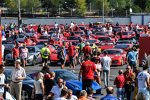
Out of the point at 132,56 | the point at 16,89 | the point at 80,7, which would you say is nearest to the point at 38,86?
the point at 16,89

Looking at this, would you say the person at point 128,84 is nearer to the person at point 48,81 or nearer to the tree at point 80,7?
the person at point 48,81

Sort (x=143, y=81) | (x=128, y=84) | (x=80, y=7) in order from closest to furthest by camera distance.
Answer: (x=143, y=81) < (x=128, y=84) < (x=80, y=7)

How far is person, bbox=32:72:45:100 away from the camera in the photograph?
1797 cm

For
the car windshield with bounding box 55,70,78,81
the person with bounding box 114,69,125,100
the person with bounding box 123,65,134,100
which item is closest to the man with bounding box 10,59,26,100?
the car windshield with bounding box 55,70,78,81

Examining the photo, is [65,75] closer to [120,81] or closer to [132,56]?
[120,81]

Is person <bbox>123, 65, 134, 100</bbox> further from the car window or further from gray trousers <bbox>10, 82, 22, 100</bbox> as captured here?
gray trousers <bbox>10, 82, 22, 100</bbox>

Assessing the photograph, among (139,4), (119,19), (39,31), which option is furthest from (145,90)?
(139,4)

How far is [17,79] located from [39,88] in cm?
88

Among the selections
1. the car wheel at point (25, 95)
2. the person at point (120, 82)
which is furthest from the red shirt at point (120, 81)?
the car wheel at point (25, 95)

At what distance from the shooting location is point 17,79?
60.8ft

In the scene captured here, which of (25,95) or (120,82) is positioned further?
(25,95)

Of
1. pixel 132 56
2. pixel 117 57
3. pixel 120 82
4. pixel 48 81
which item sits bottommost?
pixel 117 57

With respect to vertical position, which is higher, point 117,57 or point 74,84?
point 74,84

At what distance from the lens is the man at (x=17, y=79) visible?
18.5m
